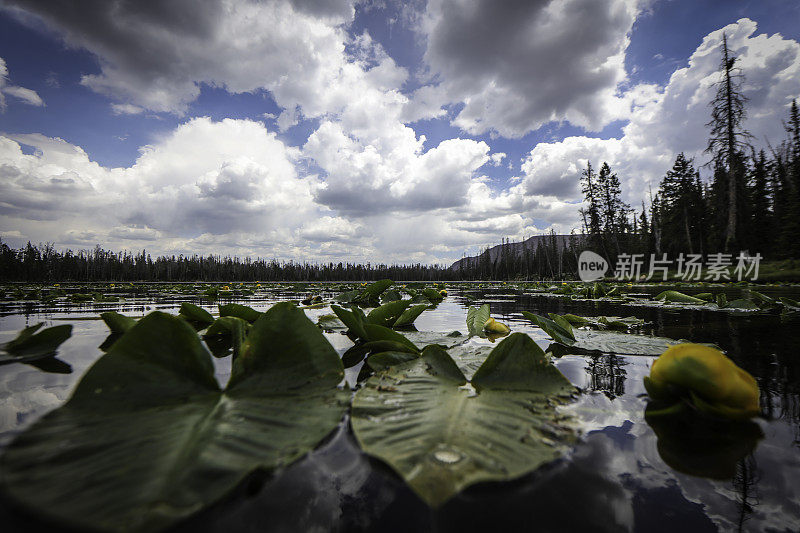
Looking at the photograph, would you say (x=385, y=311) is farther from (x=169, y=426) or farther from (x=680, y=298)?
(x=680, y=298)

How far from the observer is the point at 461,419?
0.59 m

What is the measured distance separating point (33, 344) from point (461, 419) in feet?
5.60

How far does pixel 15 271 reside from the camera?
32500mm

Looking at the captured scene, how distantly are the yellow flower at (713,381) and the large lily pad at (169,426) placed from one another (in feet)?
2.33

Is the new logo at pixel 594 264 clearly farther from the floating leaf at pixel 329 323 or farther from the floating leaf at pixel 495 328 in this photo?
the floating leaf at pixel 329 323

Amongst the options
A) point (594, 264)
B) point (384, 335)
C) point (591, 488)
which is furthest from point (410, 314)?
point (594, 264)

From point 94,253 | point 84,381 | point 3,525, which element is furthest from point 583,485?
point 94,253

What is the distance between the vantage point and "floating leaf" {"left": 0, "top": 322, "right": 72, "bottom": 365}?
1254 mm

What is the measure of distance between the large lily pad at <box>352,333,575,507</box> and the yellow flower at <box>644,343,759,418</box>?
227 millimetres

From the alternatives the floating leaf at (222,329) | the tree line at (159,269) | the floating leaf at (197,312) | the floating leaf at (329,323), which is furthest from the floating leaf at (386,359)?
the tree line at (159,269)

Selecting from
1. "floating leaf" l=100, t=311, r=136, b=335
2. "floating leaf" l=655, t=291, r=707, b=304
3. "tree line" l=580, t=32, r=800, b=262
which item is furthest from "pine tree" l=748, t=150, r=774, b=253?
"floating leaf" l=100, t=311, r=136, b=335

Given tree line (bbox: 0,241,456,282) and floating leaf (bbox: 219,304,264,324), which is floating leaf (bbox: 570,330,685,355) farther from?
tree line (bbox: 0,241,456,282)

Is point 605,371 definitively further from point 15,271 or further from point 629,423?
point 15,271

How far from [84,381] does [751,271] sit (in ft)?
86.1
